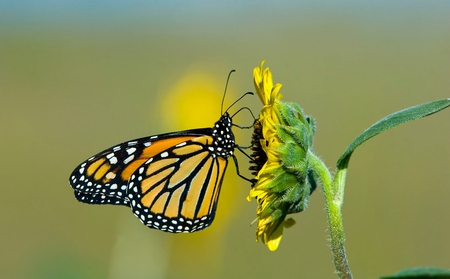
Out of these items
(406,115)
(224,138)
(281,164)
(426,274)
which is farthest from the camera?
(224,138)

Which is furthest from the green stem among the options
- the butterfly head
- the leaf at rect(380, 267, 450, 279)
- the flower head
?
the butterfly head

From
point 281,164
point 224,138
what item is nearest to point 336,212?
point 281,164

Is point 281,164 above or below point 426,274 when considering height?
above

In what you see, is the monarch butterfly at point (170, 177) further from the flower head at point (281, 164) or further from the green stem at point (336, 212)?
the green stem at point (336, 212)

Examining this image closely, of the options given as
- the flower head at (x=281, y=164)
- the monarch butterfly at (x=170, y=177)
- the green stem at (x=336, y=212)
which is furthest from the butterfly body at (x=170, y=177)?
the green stem at (x=336, y=212)

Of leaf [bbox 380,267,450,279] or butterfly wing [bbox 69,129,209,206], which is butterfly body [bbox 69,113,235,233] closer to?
butterfly wing [bbox 69,129,209,206]

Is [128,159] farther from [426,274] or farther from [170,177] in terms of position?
[426,274]

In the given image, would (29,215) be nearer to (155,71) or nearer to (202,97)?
(202,97)
